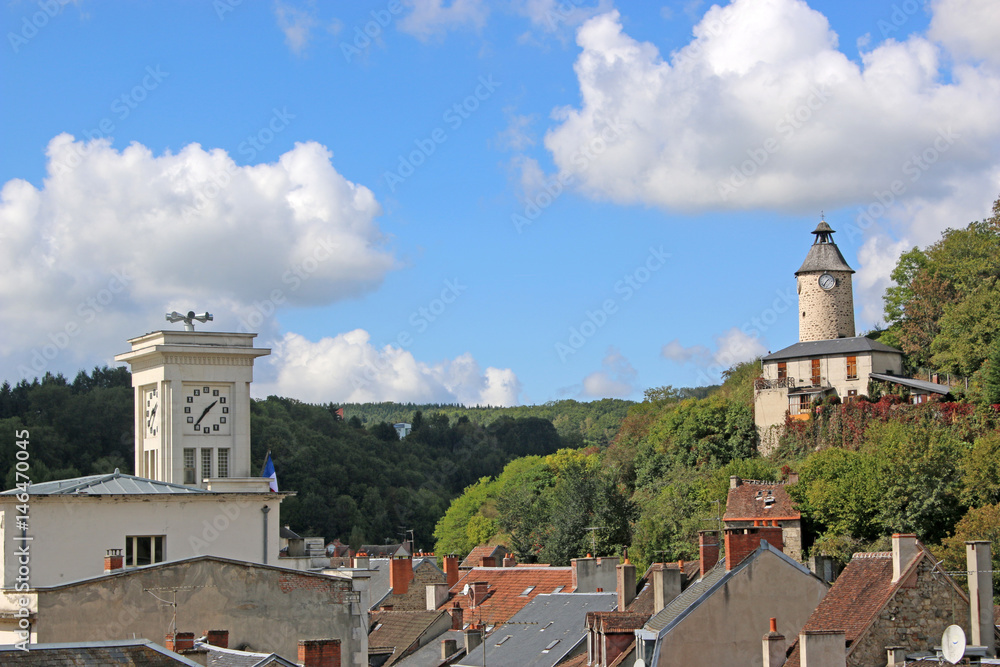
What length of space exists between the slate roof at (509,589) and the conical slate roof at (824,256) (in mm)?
37883

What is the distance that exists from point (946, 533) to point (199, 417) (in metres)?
35.6

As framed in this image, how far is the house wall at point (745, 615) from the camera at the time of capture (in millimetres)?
24469

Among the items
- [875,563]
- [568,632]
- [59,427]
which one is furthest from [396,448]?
[875,563]

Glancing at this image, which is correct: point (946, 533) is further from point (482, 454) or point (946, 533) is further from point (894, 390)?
point (482, 454)

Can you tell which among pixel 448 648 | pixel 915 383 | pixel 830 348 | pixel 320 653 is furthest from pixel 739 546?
pixel 830 348

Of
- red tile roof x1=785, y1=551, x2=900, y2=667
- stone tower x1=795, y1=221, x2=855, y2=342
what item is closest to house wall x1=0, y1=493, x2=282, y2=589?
red tile roof x1=785, y1=551, x2=900, y2=667

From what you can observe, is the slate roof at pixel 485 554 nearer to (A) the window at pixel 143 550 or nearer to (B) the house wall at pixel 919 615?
(A) the window at pixel 143 550

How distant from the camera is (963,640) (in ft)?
65.2

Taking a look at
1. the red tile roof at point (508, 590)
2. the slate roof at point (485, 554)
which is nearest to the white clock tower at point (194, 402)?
the red tile roof at point (508, 590)

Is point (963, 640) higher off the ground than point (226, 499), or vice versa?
point (226, 499)

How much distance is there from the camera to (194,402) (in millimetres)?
45031

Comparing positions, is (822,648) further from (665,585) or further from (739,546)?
(665,585)

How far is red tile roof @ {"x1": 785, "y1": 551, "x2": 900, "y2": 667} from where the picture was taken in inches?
876

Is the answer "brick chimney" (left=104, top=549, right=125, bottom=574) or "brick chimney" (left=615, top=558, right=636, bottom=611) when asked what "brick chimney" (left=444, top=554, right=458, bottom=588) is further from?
"brick chimney" (left=104, top=549, right=125, bottom=574)
